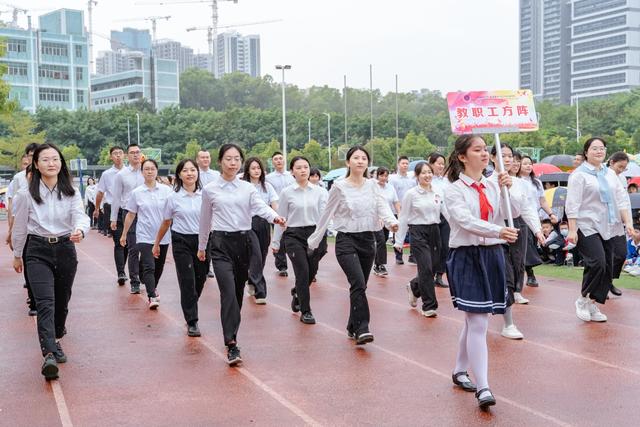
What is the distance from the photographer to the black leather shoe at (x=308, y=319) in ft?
29.9

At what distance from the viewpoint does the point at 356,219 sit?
25.9 feet

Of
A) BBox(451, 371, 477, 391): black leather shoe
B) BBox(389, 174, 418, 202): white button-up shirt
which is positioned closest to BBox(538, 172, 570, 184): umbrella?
BBox(389, 174, 418, 202): white button-up shirt

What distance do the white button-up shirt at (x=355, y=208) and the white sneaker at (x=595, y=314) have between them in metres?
2.61

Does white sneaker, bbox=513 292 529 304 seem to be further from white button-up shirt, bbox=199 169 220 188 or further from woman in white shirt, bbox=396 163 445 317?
white button-up shirt, bbox=199 169 220 188

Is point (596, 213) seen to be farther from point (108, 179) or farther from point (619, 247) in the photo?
point (108, 179)

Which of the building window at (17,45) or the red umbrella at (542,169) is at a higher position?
the building window at (17,45)

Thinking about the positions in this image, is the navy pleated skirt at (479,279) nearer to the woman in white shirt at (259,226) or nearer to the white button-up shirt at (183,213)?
the white button-up shirt at (183,213)

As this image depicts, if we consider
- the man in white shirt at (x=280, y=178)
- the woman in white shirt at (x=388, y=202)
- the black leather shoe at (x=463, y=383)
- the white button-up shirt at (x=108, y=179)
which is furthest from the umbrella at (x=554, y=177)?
the black leather shoe at (x=463, y=383)

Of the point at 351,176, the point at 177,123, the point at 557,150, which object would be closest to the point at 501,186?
the point at 351,176

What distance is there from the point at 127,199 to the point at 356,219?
489 cm

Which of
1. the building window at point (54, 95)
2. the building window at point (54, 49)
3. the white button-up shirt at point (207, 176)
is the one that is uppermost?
the building window at point (54, 49)

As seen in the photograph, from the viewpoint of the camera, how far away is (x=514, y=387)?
6277 millimetres

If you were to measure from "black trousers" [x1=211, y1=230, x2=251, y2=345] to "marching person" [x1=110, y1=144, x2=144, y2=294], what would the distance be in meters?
4.54

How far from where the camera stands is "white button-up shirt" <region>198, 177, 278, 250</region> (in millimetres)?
7328
